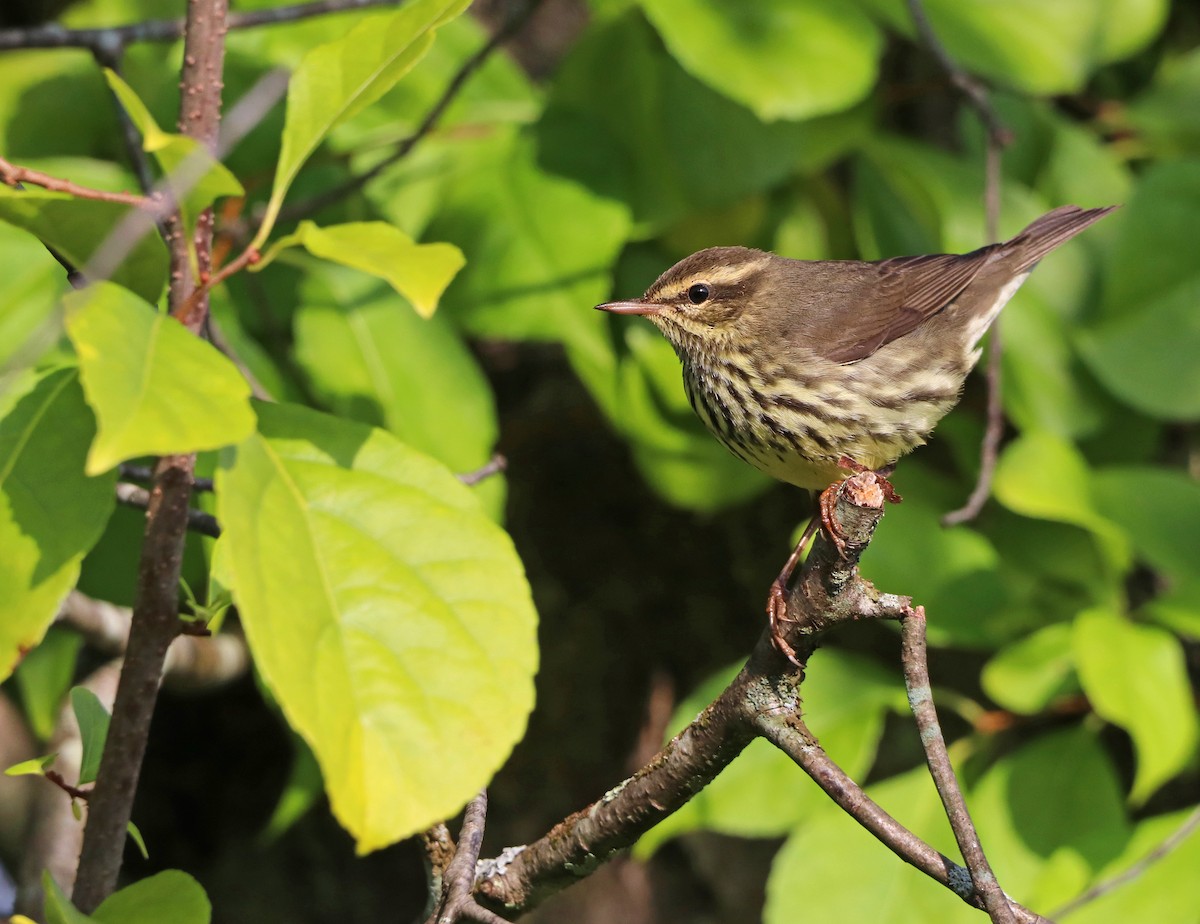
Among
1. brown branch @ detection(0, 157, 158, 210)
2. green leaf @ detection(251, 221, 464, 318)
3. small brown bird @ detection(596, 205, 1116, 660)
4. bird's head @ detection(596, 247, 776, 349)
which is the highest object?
brown branch @ detection(0, 157, 158, 210)

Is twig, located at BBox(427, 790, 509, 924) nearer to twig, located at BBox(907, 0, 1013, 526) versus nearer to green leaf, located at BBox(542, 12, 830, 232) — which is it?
twig, located at BBox(907, 0, 1013, 526)

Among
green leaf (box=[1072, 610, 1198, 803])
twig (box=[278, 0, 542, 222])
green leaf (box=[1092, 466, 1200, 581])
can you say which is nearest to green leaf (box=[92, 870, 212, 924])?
twig (box=[278, 0, 542, 222])

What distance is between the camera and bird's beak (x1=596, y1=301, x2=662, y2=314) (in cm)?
283

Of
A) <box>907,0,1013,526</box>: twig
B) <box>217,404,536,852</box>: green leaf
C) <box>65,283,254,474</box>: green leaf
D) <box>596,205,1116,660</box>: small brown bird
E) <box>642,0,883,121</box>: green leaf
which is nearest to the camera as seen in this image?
<box>65,283,254,474</box>: green leaf

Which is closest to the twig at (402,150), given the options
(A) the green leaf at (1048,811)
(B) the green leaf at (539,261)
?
(B) the green leaf at (539,261)

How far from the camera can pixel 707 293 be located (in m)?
2.92

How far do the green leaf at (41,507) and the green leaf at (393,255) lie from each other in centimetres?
36

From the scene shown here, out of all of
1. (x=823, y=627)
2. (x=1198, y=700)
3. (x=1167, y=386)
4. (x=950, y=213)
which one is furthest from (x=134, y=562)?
(x=1198, y=700)

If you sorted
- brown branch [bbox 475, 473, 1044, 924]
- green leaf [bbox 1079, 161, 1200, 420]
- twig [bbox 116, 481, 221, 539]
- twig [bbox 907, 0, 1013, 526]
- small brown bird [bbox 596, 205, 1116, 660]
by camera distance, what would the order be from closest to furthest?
1. brown branch [bbox 475, 473, 1044, 924]
2. twig [bbox 116, 481, 221, 539]
3. twig [bbox 907, 0, 1013, 526]
4. small brown bird [bbox 596, 205, 1116, 660]
5. green leaf [bbox 1079, 161, 1200, 420]

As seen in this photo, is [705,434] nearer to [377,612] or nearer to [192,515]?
[192,515]

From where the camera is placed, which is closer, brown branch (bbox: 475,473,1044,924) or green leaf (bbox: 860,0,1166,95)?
brown branch (bbox: 475,473,1044,924)

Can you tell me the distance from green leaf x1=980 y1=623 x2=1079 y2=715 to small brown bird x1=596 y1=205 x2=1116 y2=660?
513 millimetres

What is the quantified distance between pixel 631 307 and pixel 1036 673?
4.00ft

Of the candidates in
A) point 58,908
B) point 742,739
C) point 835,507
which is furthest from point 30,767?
point 835,507
